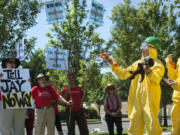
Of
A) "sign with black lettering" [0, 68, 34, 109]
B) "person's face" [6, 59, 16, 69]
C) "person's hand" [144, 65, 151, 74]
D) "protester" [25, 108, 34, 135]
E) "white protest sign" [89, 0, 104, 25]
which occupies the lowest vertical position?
"protester" [25, 108, 34, 135]

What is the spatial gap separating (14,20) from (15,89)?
9.48 m

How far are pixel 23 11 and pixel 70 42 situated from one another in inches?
179

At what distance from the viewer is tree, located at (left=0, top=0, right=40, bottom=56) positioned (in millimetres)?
14055

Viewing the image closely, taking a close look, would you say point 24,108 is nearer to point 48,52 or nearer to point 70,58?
point 48,52

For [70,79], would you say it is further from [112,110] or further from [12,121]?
Result: [12,121]

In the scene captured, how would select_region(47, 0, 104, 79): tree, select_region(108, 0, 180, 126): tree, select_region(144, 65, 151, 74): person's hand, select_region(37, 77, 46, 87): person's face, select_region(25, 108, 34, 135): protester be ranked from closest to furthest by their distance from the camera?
select_region(144, 65, 151, 74): person's hand
select_region(37, 77, 46, 87): person's face
select_region(25, 108, 34, 135): protester
select_region(47, 0, 104, 79): tree
select_region(108, 0, 180, 126): tree

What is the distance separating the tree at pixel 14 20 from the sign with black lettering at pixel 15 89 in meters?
8.17

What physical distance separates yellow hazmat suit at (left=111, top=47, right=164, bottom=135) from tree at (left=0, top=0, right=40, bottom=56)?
9904 millimetres

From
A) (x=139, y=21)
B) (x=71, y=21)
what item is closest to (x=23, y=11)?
(x=71, y=21)

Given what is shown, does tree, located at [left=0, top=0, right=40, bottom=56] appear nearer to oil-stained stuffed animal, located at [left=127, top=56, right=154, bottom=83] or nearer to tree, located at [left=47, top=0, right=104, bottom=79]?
tree, located at [left=47, top=0, right=104, bottom=79]

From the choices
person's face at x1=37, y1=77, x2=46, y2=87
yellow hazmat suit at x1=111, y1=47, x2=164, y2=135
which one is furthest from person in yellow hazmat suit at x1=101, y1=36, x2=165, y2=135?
person's face at x1=37, y1=77, x2=46, y2=87

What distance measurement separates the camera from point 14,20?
14898 millimetres

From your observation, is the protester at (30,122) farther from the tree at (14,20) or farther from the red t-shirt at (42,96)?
the tree at (14,20)

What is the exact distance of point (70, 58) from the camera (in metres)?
12.0
